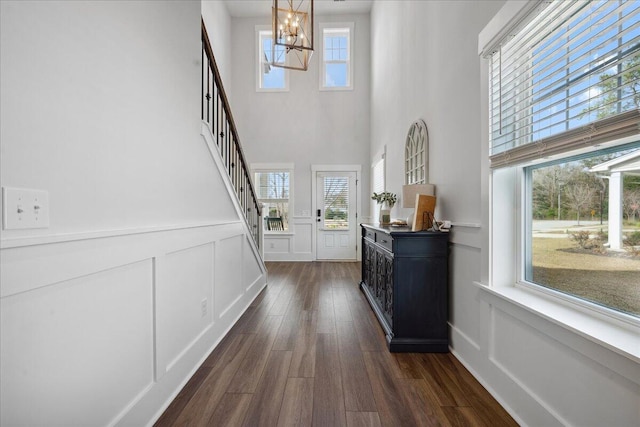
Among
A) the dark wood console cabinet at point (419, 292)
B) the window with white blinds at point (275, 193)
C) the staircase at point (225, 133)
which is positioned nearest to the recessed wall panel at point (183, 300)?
the staircase at point (225, 133)

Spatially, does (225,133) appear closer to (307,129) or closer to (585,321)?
(585,321)

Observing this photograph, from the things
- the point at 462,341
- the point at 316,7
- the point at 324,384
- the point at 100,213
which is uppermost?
the point at 316,7

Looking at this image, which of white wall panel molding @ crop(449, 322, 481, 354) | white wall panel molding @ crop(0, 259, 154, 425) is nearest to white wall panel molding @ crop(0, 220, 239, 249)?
white wall panel molding @ crop(0, 259, 154, 425)

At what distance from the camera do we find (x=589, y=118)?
1.25m

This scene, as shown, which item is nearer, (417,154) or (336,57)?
(417,154)

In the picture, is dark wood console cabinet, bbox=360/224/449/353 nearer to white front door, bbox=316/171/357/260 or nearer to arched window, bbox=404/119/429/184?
arched window, bbox=404/119/429/184

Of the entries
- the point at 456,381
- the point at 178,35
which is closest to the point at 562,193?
the point at 456,381

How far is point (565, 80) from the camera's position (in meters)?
1.36

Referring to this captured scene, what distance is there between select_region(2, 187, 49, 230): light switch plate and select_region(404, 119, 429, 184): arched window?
2.80 metres

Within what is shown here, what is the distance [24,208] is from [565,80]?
81.5 inches

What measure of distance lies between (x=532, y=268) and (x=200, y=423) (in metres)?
1.95

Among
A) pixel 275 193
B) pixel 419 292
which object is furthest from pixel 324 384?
pixel 275 193

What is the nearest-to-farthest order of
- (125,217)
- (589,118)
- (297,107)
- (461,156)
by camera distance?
(589,118) < (125,217) < (461,156) < (297,107)

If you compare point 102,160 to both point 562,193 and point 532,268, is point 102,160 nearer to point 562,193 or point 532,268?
point 562,193
